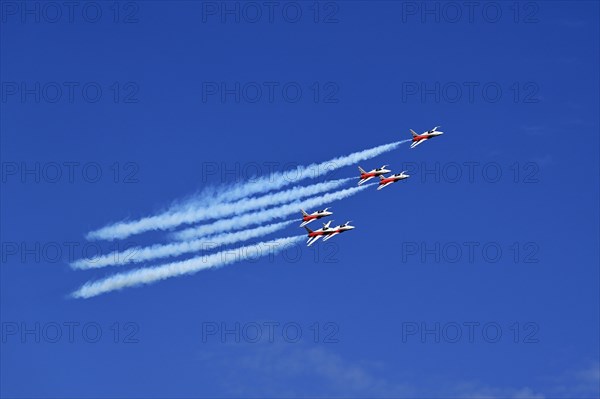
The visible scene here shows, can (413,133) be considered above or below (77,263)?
above

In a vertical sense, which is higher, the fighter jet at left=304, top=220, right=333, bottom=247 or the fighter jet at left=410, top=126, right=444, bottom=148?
the fighter jet at left=410, top=126, right=444, bottom=148

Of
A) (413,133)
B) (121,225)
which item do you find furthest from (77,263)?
(413,133)

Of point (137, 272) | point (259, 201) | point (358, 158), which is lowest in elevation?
point (137, 272)

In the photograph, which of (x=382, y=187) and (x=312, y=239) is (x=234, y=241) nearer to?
(x=312, y=239)

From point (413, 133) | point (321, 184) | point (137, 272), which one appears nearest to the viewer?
point (137, 272)

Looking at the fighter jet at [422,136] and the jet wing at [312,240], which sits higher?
the fighter jet at [422,136]

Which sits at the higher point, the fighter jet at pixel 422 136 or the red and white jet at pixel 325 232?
the fighter jet at pixel 422 136

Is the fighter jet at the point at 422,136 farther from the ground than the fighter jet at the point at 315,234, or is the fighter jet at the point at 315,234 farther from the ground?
the fighter jet at the point at 422,136

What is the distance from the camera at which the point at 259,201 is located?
153m

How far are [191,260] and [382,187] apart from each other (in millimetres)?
33933

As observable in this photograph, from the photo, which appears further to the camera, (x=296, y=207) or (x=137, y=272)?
(x=296, y=207)

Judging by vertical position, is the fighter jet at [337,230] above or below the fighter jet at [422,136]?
below

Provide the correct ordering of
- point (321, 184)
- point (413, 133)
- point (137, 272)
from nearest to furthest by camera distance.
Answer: point (137, 272)
point (321, 184)
point (413, 133)

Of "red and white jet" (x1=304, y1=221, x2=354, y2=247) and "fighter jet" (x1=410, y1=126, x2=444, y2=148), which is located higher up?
"fighter jet" (x1=410, y1=126, x2=444, y2=148)
